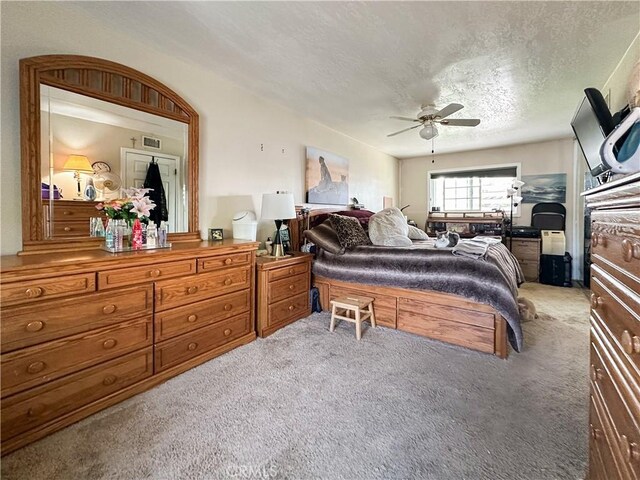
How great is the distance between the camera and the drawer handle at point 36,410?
4.53 ft

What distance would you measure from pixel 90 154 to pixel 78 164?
4.5 inches

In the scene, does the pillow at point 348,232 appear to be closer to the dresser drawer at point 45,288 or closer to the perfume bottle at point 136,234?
the perfume bottle at point 136,234

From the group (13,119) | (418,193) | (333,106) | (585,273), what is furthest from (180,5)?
(585,273)

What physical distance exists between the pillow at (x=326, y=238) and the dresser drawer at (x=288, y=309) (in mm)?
570

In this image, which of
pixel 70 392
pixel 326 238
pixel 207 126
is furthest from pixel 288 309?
pixel 207 126

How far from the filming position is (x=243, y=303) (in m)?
2.45

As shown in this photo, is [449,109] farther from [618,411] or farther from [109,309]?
[109,309]

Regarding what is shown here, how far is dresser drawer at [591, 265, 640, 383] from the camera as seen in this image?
646 mm

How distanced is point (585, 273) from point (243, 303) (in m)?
5.52

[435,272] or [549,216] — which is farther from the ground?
[549,216]

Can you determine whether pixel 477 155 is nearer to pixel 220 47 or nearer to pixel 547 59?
pixel 547 59

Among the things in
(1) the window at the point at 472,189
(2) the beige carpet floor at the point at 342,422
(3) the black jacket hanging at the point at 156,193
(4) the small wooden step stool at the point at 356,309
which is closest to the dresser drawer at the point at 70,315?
(2) the beige carpet floor at the point at 342,422

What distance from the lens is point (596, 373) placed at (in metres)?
0.96

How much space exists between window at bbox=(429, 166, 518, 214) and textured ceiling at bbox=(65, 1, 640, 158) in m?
2.24
